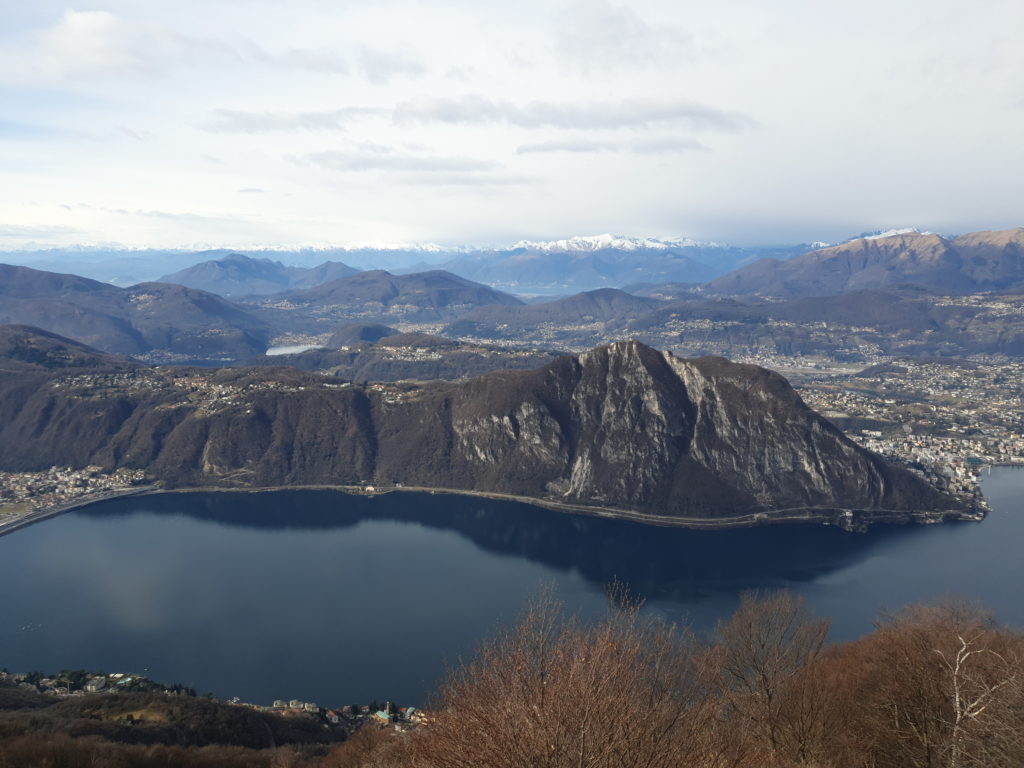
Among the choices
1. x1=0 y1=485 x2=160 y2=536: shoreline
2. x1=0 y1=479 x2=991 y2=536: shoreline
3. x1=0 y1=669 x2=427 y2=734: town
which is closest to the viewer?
x1=0 y1=669 x2=427 y2=734: town

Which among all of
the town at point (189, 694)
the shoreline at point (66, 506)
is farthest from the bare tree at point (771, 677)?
the shoreline at point (66, 506)

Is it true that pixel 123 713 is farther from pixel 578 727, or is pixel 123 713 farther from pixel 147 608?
pixel 578 727

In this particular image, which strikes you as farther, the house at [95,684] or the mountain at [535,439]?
the mountain at [535,439]

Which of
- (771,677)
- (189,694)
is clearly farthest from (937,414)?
(189,694)

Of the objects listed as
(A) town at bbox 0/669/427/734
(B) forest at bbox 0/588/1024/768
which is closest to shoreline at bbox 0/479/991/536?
(A) town at bbox 0/669/427/734

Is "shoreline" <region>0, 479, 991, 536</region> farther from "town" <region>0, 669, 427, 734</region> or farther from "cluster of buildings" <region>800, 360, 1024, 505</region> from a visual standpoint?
"town" <region>0, 669, 427, 734</region>

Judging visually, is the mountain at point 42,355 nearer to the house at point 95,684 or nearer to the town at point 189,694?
the town at point 189,694
